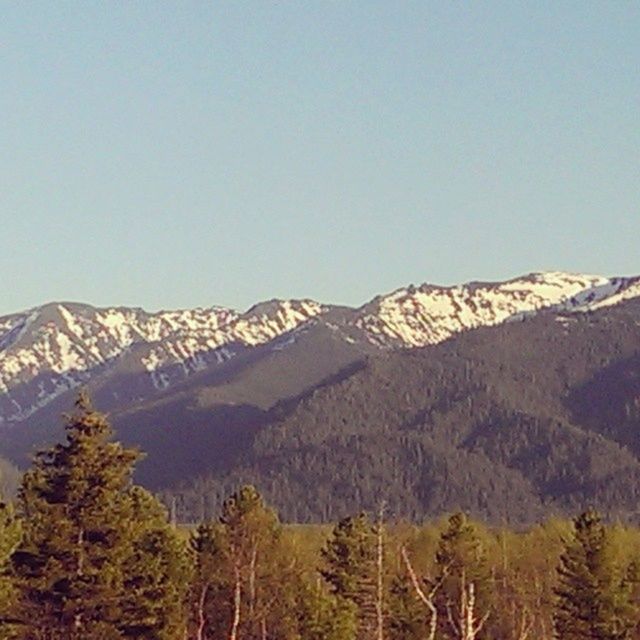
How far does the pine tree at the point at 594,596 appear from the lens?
278ft

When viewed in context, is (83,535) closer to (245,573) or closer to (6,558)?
(6,558)

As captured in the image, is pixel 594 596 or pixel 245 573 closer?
pixel 245 573

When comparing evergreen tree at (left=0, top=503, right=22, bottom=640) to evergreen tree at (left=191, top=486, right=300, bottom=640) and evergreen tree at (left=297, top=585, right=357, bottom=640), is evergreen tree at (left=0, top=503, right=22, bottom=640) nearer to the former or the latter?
evergreen tree at (left=297, top=585, right=357, bottom=640)

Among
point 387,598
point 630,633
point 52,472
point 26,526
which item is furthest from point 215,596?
point 52,472

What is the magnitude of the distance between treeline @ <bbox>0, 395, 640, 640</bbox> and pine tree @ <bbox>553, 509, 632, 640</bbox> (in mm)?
80

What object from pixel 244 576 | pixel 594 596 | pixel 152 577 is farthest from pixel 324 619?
pixel 594 596

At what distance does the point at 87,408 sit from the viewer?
5212cm

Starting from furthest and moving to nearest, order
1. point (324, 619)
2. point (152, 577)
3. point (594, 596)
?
point (594, 596), point (324, 619), point (152, 577)

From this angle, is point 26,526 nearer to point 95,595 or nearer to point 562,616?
point 95,595

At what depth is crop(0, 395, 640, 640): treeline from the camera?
169 ft

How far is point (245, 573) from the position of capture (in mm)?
84688

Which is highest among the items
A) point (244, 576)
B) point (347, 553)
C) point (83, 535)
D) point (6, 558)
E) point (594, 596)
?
point (347, 553)

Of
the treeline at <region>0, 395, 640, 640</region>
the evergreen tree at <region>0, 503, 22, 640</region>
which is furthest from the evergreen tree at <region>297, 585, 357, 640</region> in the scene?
the evergreen tree at <region>0, 503, 22, 640</region>

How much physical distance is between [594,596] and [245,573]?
1960 centimetres
